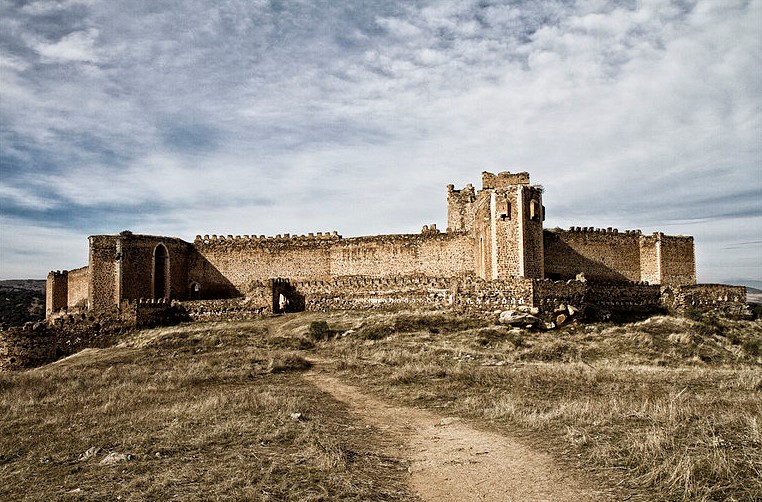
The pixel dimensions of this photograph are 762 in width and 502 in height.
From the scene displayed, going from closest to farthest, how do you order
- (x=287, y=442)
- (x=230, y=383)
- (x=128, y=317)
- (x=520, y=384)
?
1. (x=287, y=442)
2. (x=520, y=384)
3. (x=230, y=383)
4. (x=128, y=317)

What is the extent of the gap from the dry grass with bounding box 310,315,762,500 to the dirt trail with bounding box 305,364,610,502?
1.50 ft

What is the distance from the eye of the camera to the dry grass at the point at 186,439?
5809mm

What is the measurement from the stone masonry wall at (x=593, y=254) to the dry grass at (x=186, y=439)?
19387mm

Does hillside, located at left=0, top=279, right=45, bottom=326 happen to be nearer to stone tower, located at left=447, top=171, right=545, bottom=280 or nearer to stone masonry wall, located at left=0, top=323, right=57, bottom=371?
stone masonry wall, located at left=0, top=323, right=57, bottom=371

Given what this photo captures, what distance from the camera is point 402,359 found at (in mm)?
15664

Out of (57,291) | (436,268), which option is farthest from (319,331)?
(57,291)

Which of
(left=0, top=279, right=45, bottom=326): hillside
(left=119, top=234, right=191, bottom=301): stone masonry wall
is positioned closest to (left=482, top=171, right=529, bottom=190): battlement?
(left=119, top=234, right=191, bottom=301): stone masonry wall

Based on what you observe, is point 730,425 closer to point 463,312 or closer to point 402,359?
point 402,359

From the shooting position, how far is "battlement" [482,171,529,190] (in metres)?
31.3

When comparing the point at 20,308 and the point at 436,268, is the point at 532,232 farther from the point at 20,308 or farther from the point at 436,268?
the point at 20,308

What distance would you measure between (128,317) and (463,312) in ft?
53.5

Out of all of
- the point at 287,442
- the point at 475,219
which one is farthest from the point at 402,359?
the point at 475,219

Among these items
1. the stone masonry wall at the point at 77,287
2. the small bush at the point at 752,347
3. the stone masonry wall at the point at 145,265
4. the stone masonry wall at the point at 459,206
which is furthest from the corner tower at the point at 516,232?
the stone masonry wall at the point at 77,287

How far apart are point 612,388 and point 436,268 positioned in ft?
68.6
